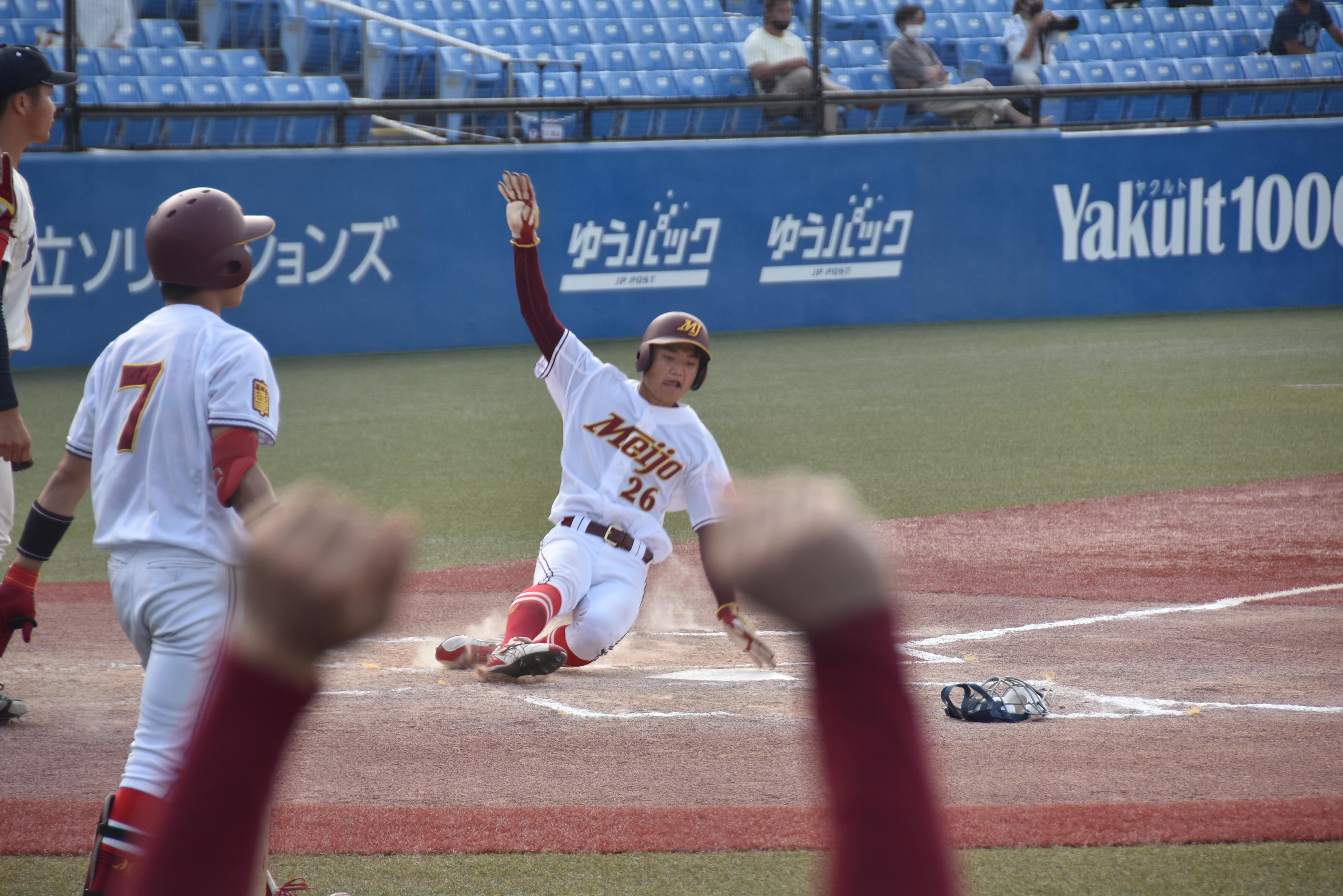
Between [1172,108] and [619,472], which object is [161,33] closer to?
[619,472]

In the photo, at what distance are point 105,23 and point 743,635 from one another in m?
12.1

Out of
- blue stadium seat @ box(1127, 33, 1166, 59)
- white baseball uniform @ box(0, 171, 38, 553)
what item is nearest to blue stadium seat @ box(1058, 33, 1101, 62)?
blue stadium seat @ box(1127, 33, 1166, 59)

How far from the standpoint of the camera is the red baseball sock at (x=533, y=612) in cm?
480

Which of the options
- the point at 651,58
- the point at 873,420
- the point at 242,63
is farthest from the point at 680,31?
the point at 873,420

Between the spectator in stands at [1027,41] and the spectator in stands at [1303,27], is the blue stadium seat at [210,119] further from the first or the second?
the spectator in stands at [1303,27]

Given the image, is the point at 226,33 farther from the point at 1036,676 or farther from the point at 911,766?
the point at 911,766

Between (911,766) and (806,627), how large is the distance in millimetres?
130

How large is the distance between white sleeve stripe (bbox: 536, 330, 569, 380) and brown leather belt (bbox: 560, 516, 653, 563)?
1.89 ft

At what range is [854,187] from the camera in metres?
16.0

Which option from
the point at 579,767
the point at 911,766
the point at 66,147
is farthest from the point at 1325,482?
the point at 66,147

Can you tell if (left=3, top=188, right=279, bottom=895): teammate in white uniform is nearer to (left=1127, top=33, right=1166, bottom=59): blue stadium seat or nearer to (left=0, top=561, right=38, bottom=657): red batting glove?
(left=0, top=561, right=38, bottom=657): red batting glove

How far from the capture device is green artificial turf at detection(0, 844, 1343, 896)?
9.51 feet

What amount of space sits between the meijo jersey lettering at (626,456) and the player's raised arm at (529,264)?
0.08m

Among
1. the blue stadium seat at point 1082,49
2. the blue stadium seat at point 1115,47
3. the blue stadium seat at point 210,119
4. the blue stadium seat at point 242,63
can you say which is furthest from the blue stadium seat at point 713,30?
the blue stadium seat at point 210,119
